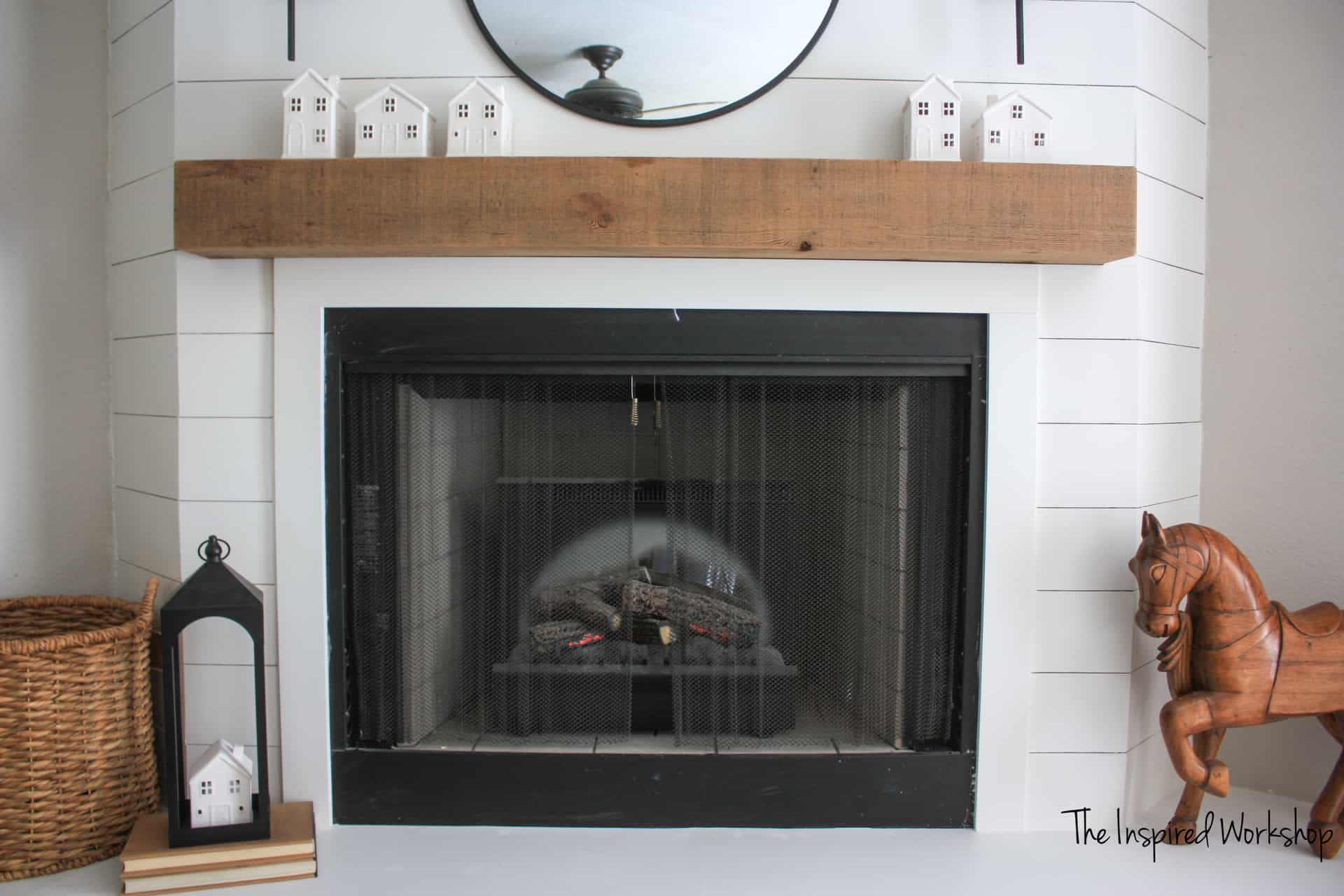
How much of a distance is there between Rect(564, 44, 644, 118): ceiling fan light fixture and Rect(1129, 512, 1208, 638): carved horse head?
1082mm

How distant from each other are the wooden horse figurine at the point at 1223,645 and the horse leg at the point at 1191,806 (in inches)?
2.6

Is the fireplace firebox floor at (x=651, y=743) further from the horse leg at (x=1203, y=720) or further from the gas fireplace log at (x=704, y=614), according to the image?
the horse leg at (x=1203, y=720)

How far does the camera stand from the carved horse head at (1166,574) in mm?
1369

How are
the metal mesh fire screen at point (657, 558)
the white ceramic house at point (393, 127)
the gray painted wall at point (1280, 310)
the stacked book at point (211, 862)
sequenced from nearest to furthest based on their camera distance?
the stacked book at point (211, 862) < the white ceramic house at point (393, 127) < the metal mesh fire screen at point (657, 558) < the gray painted wall at point (1280, 310)

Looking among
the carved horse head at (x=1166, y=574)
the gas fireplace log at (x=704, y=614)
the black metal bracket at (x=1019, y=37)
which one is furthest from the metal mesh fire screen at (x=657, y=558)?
the black metal bracket at (x=1019, y=37)

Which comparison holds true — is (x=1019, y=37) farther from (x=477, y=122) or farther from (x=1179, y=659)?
(x=1179, y=659)

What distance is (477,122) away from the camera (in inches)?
55.8

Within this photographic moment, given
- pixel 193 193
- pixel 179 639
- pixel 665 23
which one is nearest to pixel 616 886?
pixel 179 639

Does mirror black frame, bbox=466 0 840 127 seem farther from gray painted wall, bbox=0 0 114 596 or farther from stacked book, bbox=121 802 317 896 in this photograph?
stacked book, bbox=121 802 317 896

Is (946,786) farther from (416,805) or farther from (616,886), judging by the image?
(416,805)

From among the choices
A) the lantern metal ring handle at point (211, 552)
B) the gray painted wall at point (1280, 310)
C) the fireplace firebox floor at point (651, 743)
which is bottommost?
the fireplace firebox floor at point (651, 743)

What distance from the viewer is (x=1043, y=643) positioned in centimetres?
151

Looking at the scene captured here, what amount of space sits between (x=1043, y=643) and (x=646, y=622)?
0.69 metres

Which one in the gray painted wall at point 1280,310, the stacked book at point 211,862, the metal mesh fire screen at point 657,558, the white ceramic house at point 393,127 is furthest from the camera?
the gray painted wall at point 1280,310
